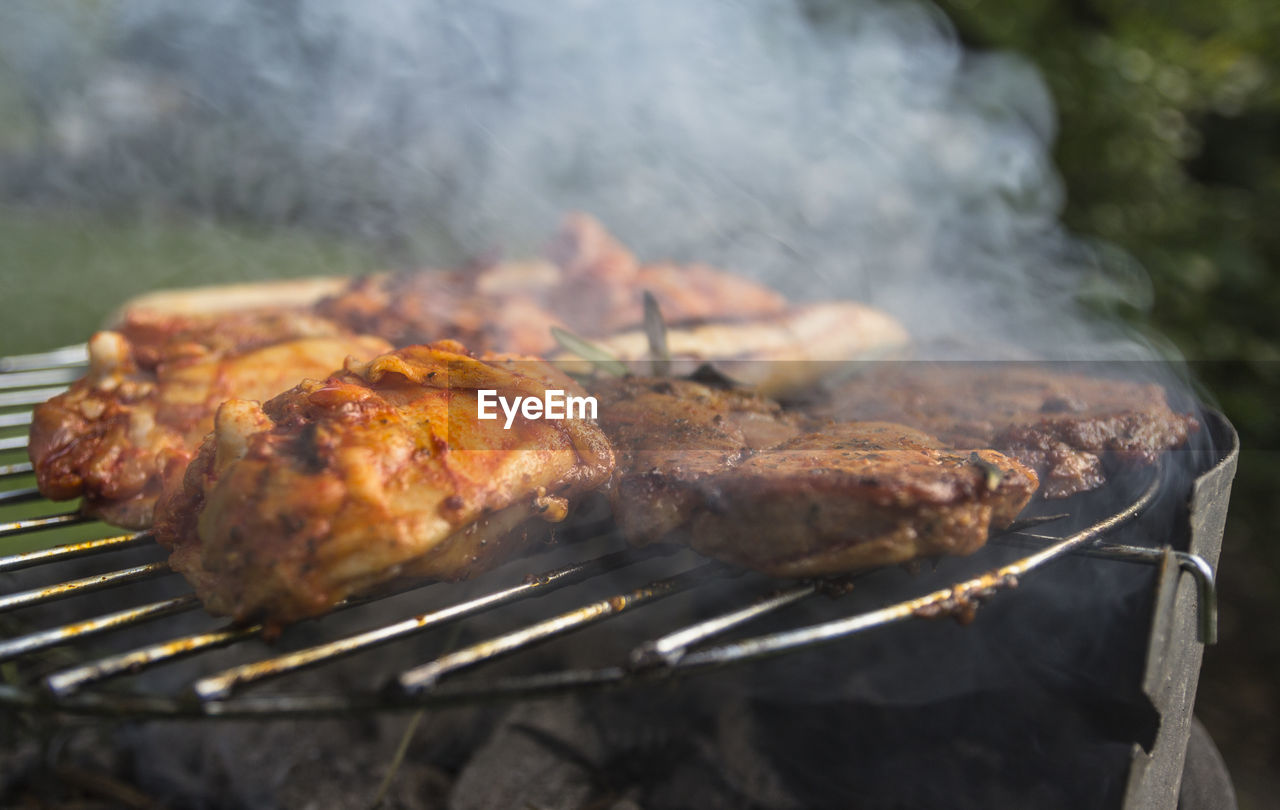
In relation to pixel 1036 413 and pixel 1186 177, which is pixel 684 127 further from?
pixel 1186 177

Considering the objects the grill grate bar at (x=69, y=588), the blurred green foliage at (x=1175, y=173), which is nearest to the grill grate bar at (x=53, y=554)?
the grill grate bar at (x=69, y=588)

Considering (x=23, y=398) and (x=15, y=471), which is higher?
(x=23, y=398)

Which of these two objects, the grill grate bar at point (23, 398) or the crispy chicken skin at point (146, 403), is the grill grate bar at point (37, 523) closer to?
the crispy chicken skin at point (146, 403)

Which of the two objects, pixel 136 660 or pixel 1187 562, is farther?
pixel 1187 562

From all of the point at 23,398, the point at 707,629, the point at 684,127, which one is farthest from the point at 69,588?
the point at 684,127

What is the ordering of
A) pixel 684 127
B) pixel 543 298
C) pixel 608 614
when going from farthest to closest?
pixel 684 127, pixel 543 298, pixel 608 614

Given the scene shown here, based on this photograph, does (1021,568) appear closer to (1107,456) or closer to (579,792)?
(1107,456)

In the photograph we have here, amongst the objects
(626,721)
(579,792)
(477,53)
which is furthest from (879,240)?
(579,792)
